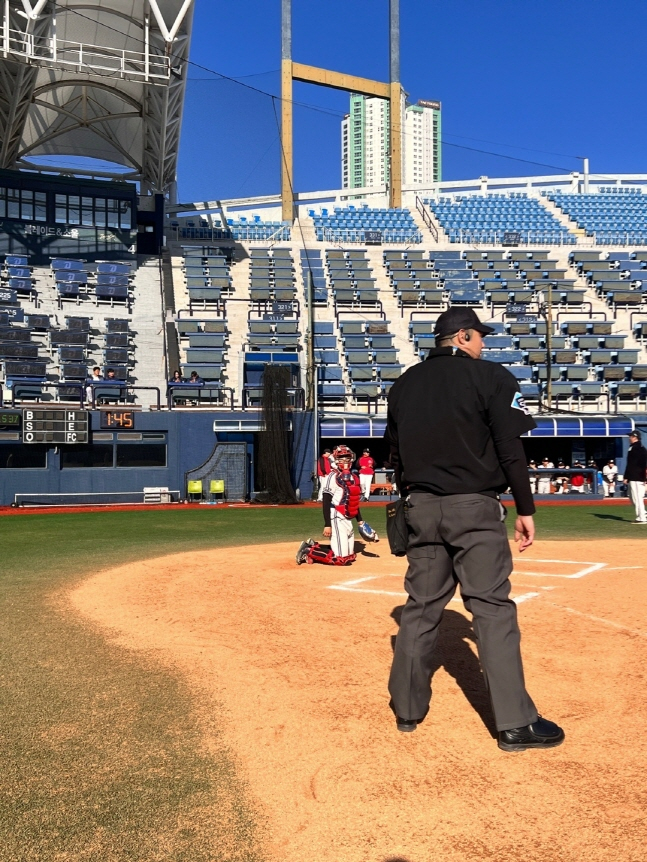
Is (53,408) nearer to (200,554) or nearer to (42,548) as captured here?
(42,548)

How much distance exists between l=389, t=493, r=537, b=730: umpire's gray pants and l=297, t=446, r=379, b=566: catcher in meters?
5.98

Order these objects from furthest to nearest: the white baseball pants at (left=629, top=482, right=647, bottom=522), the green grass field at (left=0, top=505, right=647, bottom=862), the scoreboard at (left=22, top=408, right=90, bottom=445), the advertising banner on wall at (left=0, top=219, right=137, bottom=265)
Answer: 1. the advertising banner on wall at (left=0, top=219, right=137, bottom=265)
2. the scoreboard at (left=22, top=408, right=90, bottom=445)
3. the white baseball pants at (left=629, top=482, right=647, bottom=522)
4. the green grass field at (left=0, top=505, right=647, bottom=862)

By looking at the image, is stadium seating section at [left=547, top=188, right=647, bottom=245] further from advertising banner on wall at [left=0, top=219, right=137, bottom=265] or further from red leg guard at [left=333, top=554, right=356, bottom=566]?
red leg guard at [left=333, top=554, right=356, bottom=566]

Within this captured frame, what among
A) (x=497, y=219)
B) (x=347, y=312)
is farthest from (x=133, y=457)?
(x=497, y=219)

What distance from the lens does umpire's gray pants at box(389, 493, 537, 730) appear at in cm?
398

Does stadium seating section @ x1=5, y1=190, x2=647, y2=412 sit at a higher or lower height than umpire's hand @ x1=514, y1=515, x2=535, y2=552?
higher

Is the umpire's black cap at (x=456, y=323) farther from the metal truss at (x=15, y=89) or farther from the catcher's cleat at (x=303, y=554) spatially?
the metal truss at (x=15, y=89)

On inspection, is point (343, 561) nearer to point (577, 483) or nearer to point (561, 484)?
point (561, 484)

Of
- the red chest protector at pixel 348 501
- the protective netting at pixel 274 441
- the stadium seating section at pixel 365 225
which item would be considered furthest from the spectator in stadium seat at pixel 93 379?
the stadium seating section at pixel 365 225

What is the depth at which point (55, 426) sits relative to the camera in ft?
79.9

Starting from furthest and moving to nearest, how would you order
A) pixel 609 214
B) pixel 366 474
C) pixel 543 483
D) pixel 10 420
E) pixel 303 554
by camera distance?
1. pixel 609 214
2. pixel 543 483
3. pixel 366 474
4. pixel 10 420
5. pixel 303 554

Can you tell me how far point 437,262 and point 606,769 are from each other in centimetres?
4142

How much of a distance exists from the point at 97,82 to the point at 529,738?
4055cm

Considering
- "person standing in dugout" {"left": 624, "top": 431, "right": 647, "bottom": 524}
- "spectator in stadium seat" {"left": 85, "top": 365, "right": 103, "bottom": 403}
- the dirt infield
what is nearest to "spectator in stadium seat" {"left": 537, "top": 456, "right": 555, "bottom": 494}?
"person standing in dugout" {"left": 624, "top": 431, "right": 647, "bottom": 524}
